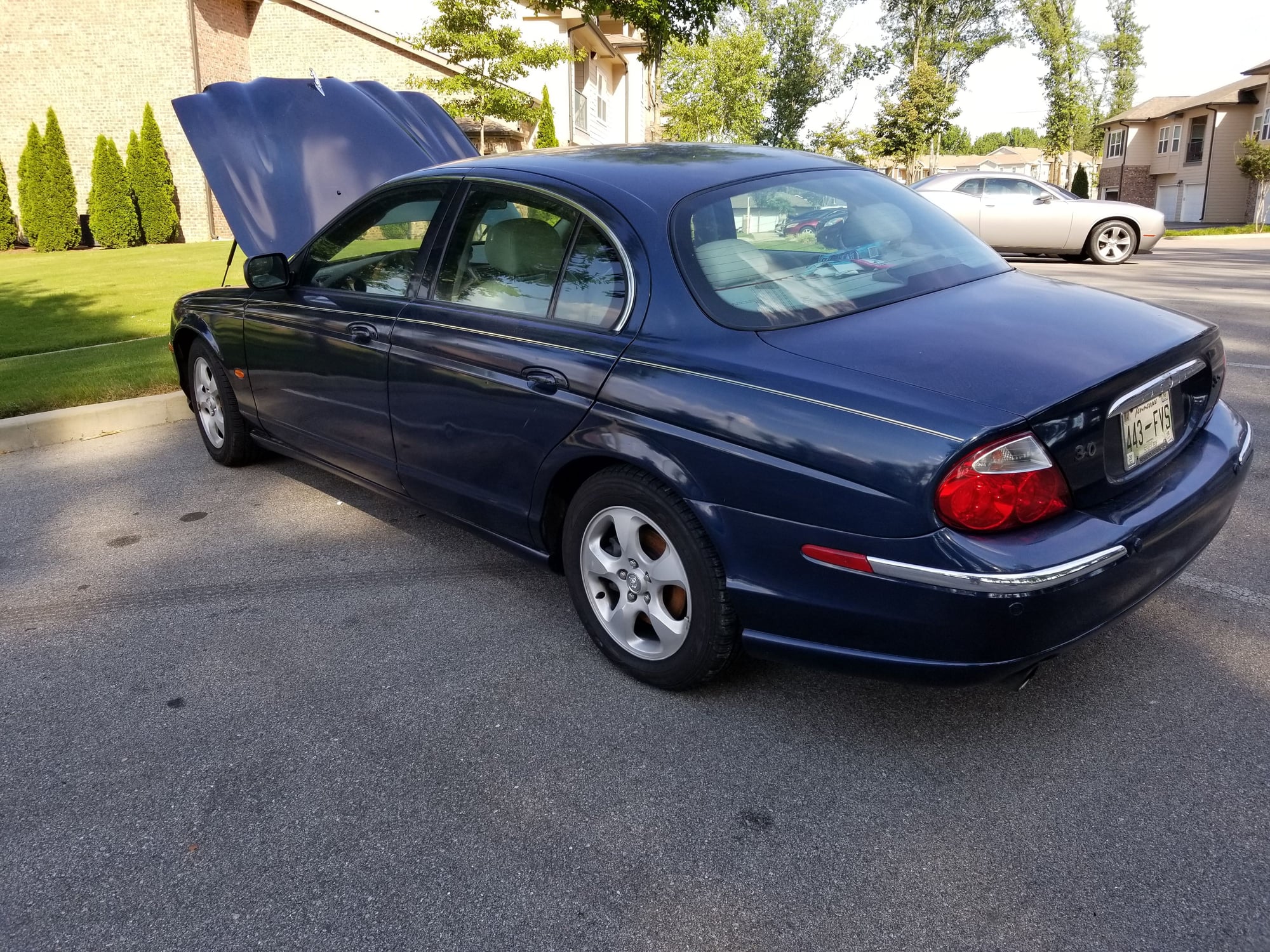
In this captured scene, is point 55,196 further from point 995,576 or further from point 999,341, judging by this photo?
point 995,576

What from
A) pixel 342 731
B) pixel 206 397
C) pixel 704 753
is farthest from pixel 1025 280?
pixel 206 397

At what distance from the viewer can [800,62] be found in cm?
5134

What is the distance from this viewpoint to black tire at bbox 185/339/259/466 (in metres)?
5.11

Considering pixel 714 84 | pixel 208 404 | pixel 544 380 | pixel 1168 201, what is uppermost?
pixel 714 84

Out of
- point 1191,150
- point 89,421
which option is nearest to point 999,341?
point 89,421

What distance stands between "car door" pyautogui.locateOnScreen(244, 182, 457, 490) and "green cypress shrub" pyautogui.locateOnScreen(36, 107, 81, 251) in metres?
19.7

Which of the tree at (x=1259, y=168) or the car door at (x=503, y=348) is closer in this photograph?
the car door at (x=503, y=348)

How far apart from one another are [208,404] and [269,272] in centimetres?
137

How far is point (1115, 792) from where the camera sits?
8.05 feet

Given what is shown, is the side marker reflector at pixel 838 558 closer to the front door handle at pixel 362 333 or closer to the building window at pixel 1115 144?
the front door handle at pixel 362 333

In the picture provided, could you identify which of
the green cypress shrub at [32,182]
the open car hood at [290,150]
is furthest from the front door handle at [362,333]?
the green cypress shrub at [32,182]

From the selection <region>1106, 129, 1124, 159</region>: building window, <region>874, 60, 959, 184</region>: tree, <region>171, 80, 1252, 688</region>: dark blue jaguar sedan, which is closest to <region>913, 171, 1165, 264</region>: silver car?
<region>171, 80, 1252, 688</region>: dark blue jaguar sedan

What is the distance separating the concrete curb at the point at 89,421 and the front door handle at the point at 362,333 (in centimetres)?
344

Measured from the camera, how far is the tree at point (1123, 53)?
185ft
